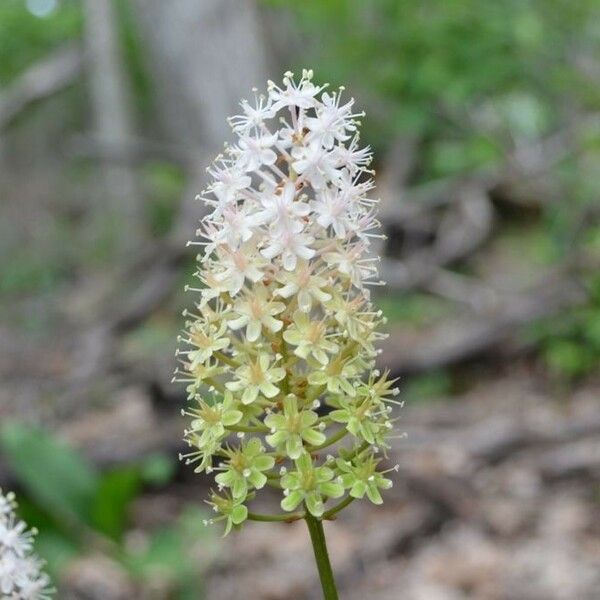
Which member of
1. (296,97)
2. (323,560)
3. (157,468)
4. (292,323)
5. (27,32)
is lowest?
(323,560)

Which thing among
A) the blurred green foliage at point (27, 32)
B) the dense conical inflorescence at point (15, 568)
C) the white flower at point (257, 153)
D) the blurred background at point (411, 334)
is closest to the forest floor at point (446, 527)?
the blurred background at point (411, 334)

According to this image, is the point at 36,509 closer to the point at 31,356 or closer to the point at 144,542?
the point at 144,542

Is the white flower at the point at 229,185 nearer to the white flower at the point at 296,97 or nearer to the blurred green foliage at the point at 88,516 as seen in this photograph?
the white flower at the point at 296,97

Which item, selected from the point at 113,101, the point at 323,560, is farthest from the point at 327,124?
the point at 113,101

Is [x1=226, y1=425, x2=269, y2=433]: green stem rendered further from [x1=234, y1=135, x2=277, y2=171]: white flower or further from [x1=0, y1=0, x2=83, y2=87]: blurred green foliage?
[x1=0, y1=0, x2=83, y2=87]: blurred green foliage

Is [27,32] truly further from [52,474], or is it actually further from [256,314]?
[256,314]

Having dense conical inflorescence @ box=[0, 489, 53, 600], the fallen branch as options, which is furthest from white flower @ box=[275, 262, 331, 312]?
the fallen branch

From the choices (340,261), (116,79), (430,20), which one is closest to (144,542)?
(340,261)
